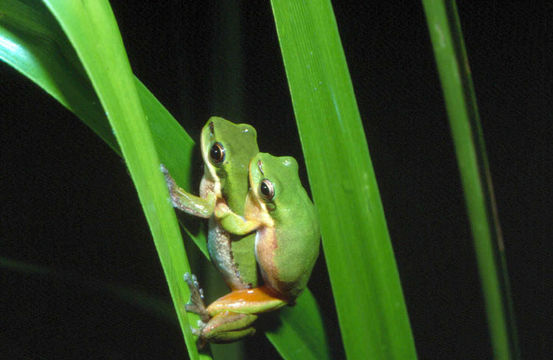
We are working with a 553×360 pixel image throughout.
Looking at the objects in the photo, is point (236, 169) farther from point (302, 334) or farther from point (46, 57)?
point (46, 57)

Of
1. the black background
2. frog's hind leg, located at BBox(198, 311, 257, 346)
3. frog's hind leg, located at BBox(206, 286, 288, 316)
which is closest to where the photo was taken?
frog's hind leg, located at BBox(198, 311, 257, 346)

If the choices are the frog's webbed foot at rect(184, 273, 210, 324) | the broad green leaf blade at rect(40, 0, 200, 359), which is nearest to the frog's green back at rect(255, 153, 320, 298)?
the frog's webbed foot at rect(184, 273, 210, 324)

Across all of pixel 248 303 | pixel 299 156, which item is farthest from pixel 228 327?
pixel 299 156

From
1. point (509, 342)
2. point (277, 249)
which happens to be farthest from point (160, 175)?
point (509, 342)

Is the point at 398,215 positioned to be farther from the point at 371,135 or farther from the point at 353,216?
the point at 353,216

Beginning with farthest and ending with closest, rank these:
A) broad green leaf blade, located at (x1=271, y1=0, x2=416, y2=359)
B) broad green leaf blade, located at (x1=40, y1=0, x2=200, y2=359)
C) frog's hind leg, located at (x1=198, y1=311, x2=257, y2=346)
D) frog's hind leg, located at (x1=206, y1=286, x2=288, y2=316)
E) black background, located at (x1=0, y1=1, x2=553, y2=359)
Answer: black background, located at (x1=0, y1=1, x2=553, y2=359), frog's hind leg, located at (x1=206, y1=286, x2=288, y2=316), frog's hind leg, located at (x1=198, y1=311, x2=257, y2=346), broad green leaf blade, located at (x1=271, y1=0, x2=416, y2=359), broad green leaf blade, located at (x1=40, y1=0, x2=200, y2=359)

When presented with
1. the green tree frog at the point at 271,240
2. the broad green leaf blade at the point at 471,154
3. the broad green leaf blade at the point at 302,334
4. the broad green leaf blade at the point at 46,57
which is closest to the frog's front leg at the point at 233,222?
the green tree frog at the point at 271,240

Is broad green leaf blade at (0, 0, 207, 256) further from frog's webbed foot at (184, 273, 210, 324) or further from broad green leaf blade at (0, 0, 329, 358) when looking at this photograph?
frog's webbed foot at (184, 273, 210, 324)
